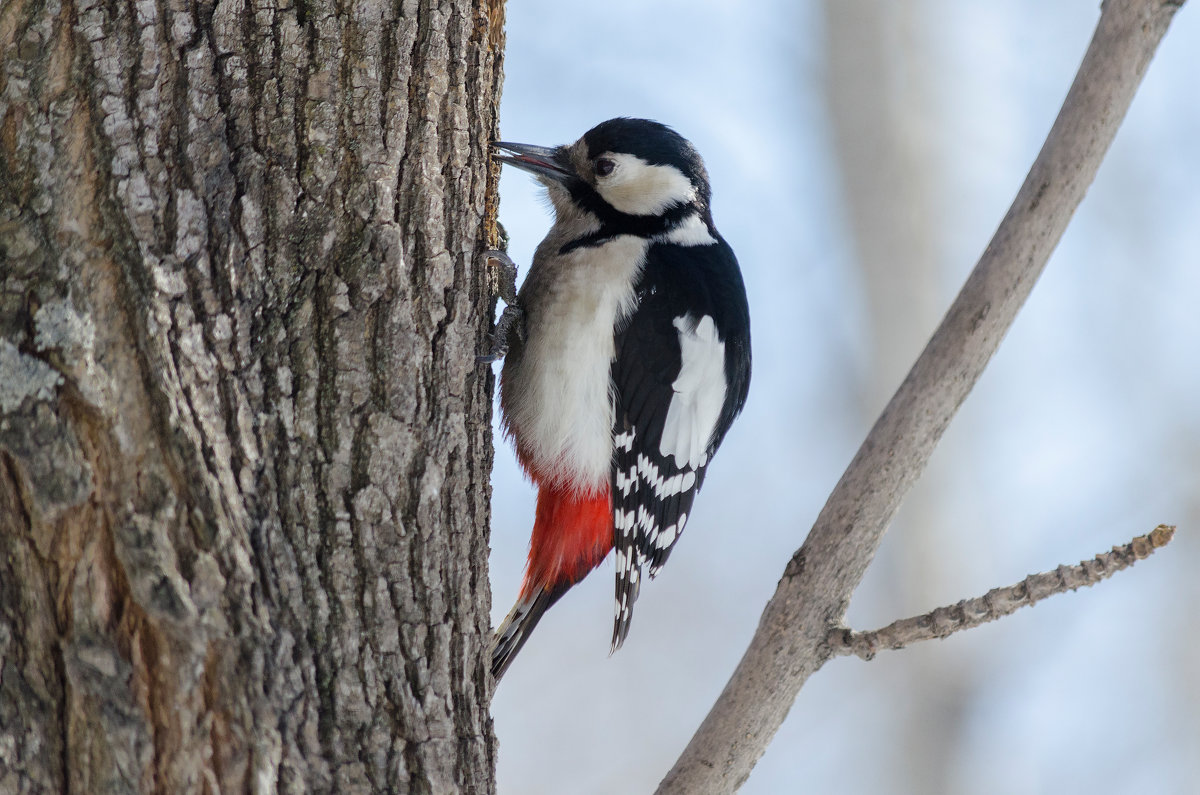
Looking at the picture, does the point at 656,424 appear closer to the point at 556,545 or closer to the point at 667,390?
the point at 667,390

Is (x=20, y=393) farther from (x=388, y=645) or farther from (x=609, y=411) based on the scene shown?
(x=609, y=411)

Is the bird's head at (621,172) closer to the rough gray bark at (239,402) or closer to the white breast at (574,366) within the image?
the white breast at (574,366)

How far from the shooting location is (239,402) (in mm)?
1502

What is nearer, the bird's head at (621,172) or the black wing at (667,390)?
the black wing at (667,390)

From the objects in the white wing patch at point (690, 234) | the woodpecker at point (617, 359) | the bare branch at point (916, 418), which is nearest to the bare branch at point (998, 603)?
the bare branch at point (916, 418)

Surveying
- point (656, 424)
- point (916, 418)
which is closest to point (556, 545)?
point (656, 424)

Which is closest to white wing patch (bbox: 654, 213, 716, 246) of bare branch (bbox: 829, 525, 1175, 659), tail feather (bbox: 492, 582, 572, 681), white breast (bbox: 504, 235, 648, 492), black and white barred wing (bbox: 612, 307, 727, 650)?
white breast (bbox: 504, 235, 648, 492)

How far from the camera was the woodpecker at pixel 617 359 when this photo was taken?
257cm

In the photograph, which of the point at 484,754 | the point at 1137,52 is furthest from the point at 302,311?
the point at 1137,52

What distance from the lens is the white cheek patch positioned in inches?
112

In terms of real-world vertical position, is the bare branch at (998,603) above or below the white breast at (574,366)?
below

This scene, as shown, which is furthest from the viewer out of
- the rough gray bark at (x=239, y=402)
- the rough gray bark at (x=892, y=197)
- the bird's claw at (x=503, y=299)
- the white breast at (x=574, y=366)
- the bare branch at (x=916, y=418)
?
the rough gray bark at (x=892, y=197)

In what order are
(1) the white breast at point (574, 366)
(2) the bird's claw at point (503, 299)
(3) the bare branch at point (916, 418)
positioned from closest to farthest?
1. (3) the bare branch at point (916, 418)
2. (2) the bird's claw at point (503, 299)
3. (1) the white breast at point (574, 366)

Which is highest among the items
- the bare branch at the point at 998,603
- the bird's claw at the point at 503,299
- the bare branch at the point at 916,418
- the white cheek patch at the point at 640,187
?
the white cheek patch at the point at 640,187
